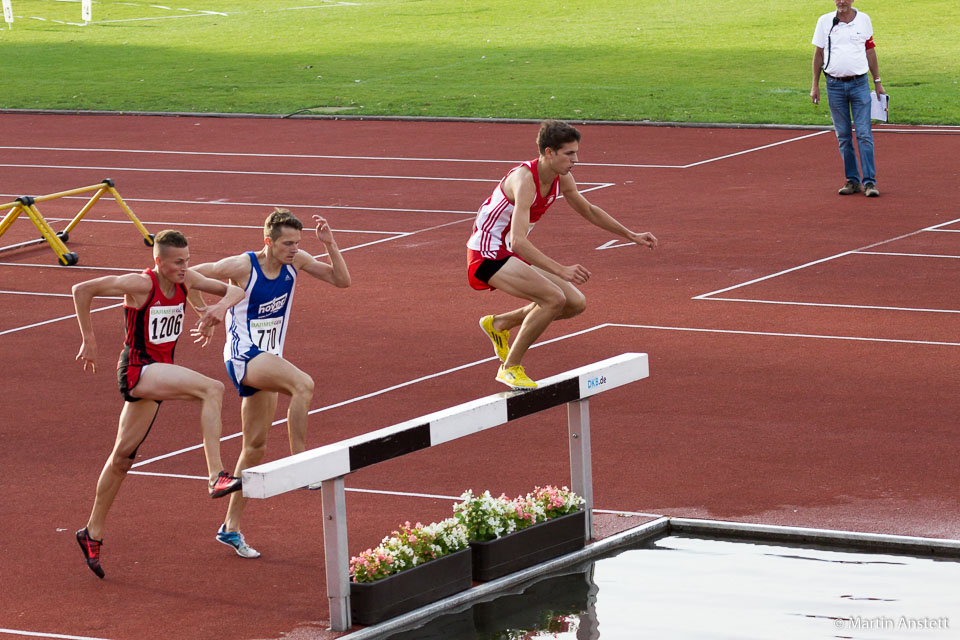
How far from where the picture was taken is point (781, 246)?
17688mm

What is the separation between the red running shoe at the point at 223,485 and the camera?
8.08 metres

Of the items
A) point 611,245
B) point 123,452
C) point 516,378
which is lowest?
point 123,452

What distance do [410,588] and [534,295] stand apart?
2.04m

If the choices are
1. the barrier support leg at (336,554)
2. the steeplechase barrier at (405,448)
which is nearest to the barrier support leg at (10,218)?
the steeplechase barrier at (405,448)

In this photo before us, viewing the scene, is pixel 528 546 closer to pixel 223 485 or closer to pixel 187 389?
pixel 223 485

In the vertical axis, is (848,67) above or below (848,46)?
below

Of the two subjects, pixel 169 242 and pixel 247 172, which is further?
pixel 247 172

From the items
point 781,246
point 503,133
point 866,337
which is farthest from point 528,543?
point 503,133

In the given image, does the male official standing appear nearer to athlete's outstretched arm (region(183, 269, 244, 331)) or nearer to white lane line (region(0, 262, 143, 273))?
white lane line (region(0, 262, 143, 273))

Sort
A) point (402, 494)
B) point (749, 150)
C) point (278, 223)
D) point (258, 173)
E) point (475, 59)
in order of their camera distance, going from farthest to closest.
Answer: point (475, 59)
point (258, 173)
point (749, 150)
point (402, 494)
point (278, 223)

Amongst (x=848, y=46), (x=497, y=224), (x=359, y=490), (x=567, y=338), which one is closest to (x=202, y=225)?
(x=567, y=338)

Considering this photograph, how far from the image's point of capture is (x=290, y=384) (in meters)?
8.69

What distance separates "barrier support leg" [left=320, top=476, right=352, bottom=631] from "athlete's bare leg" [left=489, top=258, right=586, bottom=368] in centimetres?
184

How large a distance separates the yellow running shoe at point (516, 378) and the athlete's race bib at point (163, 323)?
1890 millimetres
